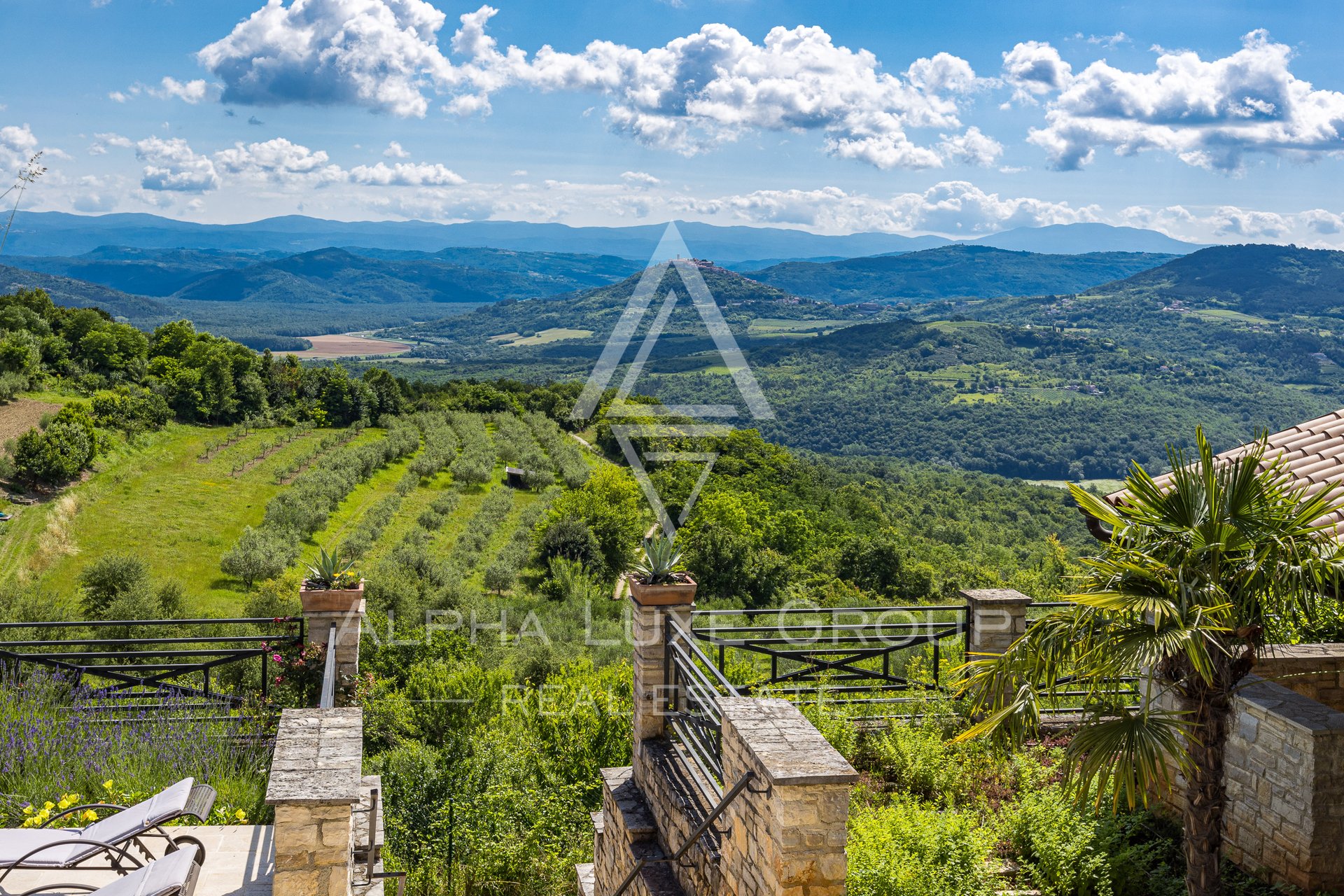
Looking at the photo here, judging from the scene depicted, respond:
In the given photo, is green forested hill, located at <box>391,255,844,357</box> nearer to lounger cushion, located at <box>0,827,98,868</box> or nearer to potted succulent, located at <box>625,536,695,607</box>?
potted succulent, located at <box>625,536,695,607</box>

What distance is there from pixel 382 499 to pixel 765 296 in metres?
42.9

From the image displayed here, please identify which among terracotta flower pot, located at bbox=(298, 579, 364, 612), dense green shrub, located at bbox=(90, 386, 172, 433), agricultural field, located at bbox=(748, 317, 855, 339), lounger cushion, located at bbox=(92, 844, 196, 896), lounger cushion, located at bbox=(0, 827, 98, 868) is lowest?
dense green shrub, located at bbox=(90, 386, 172, 433)

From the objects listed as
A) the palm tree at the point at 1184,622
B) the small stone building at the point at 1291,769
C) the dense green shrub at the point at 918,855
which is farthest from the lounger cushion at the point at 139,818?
the small stone building at the point at 1291,769

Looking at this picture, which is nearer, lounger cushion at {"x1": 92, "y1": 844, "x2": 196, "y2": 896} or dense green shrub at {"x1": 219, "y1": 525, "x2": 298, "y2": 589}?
lounger cushion at {"x1": 92, "y1": 844, "x2": 196, "y2": 896}

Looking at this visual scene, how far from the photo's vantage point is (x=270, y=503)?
2850 cm

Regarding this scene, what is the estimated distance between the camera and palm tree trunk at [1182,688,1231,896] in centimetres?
454

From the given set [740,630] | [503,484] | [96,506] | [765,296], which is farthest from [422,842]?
[765,296]

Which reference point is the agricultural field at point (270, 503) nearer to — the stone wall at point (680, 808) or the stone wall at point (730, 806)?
the stone wall at point (730, 806)

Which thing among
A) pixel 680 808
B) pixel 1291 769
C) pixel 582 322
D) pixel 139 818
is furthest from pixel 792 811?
pixel 582 322

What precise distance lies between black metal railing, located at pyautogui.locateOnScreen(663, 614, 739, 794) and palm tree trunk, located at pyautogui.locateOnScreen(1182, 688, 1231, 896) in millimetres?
2286

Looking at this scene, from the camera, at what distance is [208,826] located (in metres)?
5.57

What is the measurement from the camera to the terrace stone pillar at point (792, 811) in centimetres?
329

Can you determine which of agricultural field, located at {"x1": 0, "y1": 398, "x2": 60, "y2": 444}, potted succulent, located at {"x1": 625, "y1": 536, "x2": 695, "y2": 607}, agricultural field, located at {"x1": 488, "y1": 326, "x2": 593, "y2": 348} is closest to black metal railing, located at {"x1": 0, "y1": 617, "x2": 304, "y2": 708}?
potted succulent, located at {"x1": 625, "y1": 536, "x2": 695, "y2": 607}

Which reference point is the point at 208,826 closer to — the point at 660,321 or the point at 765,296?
the point at 660,321
